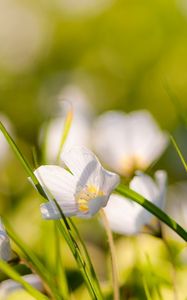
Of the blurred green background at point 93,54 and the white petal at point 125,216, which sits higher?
the white petal at point 125,216

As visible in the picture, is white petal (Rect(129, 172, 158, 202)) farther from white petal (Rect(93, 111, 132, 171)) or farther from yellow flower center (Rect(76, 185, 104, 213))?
white petal (Rect(93, 111, 132, 171))

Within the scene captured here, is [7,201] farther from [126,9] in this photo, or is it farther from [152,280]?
[126,9]

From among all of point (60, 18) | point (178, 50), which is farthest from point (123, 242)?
point (60, 18)

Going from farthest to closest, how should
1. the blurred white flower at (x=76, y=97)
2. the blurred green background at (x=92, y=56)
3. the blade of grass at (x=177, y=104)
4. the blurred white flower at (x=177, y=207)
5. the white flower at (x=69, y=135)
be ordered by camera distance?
the blurred green background at (x=92, y=56) < the blurred white flower at (x=76, y=97) < the white flower at (x=69, y=135) < the blurred white flower at (x=177, y=207) < the blade of grass at (x=177, y=104)

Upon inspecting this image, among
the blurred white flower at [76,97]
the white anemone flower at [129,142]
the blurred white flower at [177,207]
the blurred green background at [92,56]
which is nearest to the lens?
the blurred white flower at [177,207]

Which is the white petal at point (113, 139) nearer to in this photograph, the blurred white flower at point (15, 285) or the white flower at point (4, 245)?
the blurred white flower at point (15, 285)

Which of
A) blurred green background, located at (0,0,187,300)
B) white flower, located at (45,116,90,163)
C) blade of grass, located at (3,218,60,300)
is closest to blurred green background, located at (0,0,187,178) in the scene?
blurred green background, located at (0,0,187,300)

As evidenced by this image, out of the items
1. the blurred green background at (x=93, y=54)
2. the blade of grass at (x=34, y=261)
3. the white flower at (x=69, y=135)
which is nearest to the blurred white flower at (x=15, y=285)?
the blade of grass at (x=34, y=261)

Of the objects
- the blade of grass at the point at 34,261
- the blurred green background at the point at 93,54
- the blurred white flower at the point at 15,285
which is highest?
the blade of grass at the point at 34,261
